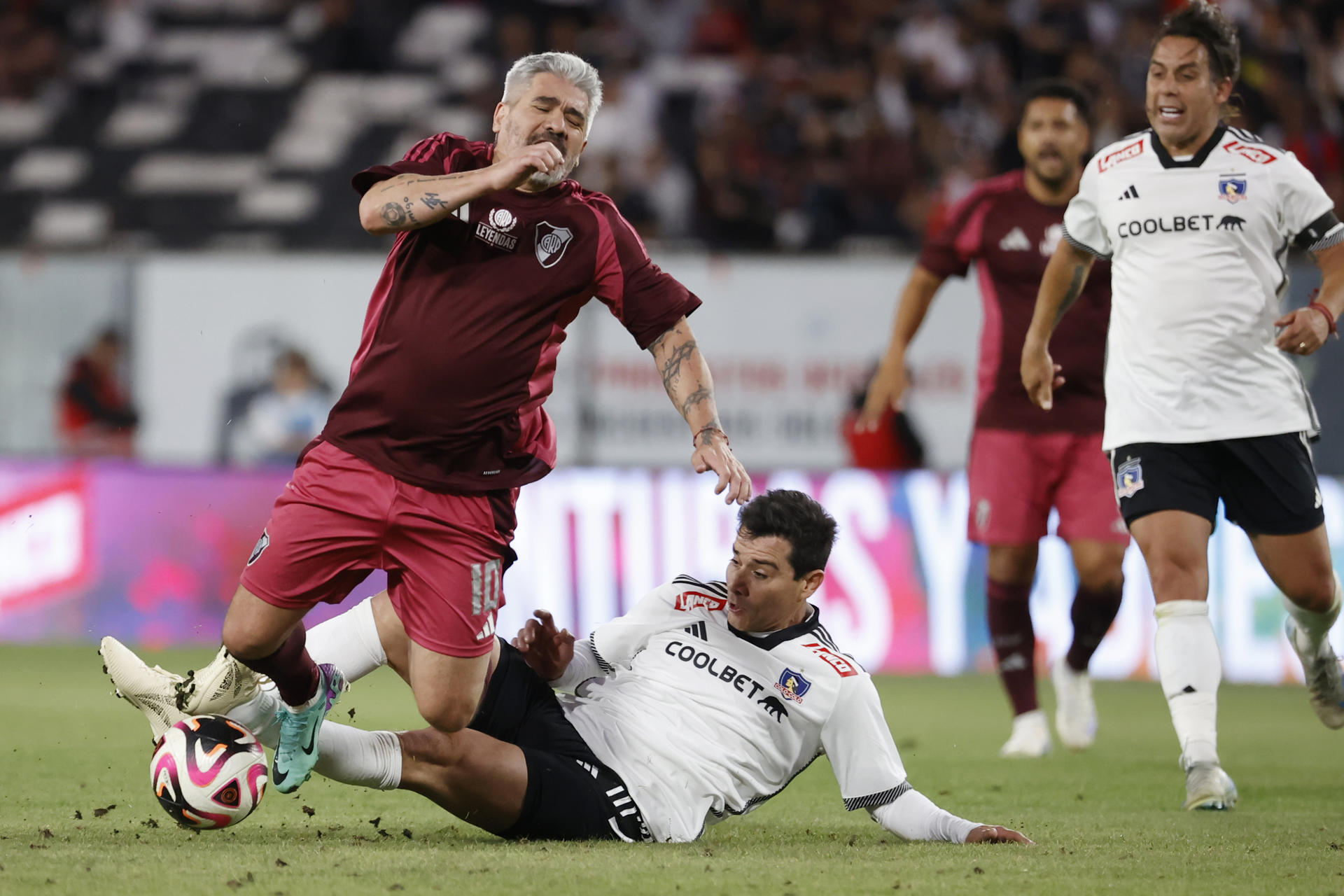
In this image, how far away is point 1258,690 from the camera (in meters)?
10.7

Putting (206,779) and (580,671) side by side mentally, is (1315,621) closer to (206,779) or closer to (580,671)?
(580,671)

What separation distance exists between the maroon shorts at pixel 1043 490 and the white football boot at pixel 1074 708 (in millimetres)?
626

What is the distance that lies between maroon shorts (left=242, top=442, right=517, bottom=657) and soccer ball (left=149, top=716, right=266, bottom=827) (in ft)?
1.39

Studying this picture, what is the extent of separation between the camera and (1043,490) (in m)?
7.67

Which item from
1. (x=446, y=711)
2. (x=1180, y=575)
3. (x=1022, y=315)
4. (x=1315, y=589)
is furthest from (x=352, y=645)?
(x=1022, y=315)

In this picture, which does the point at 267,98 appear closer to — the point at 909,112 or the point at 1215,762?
the point at 909,112

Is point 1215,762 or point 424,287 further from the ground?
point 424,287

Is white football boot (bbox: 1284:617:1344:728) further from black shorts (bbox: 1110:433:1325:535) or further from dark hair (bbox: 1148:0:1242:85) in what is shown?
dark hair (bbox: 1148:0:1242:85)

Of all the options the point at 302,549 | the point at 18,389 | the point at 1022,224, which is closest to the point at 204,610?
the point at 18,389

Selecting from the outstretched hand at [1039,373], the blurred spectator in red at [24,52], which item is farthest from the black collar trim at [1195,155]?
the blurred spectator in red at [24,52]

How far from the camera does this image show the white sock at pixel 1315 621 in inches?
233

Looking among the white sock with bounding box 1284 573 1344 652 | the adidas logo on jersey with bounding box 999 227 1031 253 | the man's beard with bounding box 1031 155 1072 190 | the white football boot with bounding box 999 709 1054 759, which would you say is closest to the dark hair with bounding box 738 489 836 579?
the white sock with bounding box 1284 573 1344 652

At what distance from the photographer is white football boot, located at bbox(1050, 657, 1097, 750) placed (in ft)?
24.9

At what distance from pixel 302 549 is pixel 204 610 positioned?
7.07m
